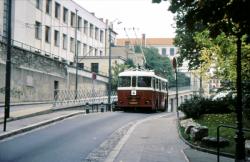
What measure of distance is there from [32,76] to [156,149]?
33.8 m

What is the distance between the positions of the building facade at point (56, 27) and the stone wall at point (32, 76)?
14.4 feet

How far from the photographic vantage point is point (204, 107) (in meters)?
27.1

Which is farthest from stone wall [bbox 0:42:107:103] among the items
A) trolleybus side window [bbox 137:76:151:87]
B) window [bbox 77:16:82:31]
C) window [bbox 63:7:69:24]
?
window [bbox 77:16:82:31]

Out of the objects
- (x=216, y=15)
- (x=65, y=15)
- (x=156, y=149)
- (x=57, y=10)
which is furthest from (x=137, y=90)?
(x=65, y=15)

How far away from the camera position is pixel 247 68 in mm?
22219

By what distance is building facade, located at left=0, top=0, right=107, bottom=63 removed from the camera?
58.0 meters

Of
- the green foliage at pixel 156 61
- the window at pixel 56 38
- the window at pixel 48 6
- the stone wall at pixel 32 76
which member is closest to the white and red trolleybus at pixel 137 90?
the stone wall at pixel 32 76

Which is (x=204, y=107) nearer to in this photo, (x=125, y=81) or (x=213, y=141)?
(x=213, y=141)

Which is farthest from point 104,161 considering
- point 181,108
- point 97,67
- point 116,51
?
point 116,51

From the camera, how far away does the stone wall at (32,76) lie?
146ft

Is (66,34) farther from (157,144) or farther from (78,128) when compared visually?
(157,144)

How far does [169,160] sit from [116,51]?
313ft

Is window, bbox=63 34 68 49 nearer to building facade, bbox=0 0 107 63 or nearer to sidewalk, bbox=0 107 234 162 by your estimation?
building facade, bbox=0 0 107 63

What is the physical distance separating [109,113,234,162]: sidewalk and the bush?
3.79m
